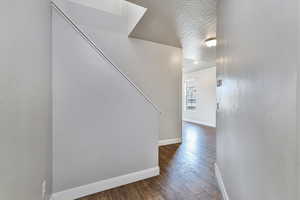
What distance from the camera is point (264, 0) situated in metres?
0.69

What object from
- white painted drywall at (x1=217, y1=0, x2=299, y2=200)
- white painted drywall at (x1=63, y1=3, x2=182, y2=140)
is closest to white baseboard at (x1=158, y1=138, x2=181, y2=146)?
white painted drywall at (x1=63, y1=3, x2=182, y2=140)

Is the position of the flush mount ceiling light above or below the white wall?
above

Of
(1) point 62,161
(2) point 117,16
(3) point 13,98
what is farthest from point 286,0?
(2) point 117,16

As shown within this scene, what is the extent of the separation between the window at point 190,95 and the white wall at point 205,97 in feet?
0.71

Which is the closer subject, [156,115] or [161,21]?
[156,115]

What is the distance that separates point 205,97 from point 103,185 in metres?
5.74

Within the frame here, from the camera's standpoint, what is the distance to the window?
7188mm

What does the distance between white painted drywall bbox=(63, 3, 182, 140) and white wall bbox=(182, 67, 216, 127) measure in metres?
2.88

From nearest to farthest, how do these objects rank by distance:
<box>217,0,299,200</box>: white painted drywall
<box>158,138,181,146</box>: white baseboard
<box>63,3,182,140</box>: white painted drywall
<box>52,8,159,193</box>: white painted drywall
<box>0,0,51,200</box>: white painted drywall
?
<box>217,0,299,200</box>: white painted drywall, <box>0,0,51,200</box>: white painted drywall, <box>52,8,159,193</box>: white painted drywall, <box>63,3,182,140</box>: white painted drywall, <box>158,138,181,146</box>: white baseboard

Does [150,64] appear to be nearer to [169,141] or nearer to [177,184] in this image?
[169,141]

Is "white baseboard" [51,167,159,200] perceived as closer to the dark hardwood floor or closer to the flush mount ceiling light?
the dark hardwood floor

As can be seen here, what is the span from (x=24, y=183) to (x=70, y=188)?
94 cm

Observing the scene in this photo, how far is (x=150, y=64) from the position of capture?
3.40 meters

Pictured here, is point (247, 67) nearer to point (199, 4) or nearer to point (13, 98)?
point (13, 98)
